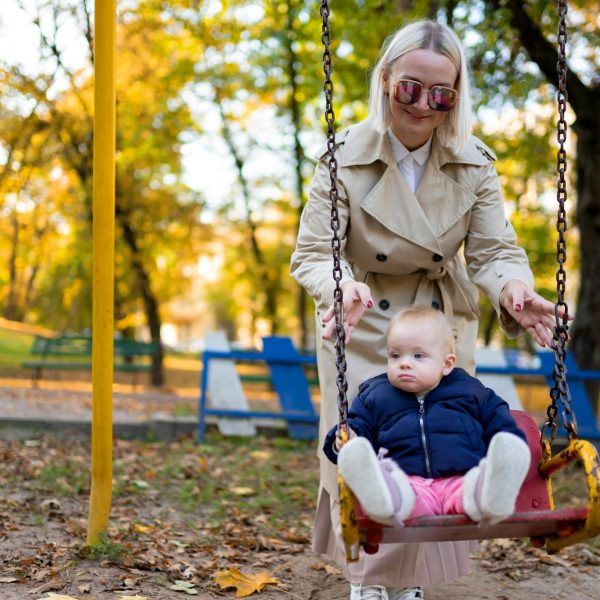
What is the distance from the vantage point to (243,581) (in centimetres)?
354

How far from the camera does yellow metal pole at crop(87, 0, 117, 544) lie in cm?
360

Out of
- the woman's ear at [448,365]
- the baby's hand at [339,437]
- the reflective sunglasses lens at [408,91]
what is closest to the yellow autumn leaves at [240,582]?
the baby's hand at [339,437]

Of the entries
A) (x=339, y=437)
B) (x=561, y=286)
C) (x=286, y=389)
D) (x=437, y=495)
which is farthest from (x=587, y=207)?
(x=339, y=437)

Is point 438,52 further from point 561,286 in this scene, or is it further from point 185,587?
point 185,587

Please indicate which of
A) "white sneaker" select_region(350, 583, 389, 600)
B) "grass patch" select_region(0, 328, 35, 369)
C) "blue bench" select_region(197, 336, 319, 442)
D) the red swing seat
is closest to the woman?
"white sneaker" select_region(350, 583, 389, 600)

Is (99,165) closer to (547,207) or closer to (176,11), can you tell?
(176,11)

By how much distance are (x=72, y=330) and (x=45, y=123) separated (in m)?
9.20

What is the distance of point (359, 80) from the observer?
38.4 feet

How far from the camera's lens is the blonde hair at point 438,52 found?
276 centimetres

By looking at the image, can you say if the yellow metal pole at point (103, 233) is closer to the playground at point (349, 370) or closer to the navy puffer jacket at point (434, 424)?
the playground at point (349, 370)

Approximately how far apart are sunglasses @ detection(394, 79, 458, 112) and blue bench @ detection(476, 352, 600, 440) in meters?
4.41

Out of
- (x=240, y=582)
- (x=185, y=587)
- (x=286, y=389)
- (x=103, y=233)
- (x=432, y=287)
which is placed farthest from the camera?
(x=286, y=389)

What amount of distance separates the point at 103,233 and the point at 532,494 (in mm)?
2094

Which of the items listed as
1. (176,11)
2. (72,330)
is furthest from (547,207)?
(72,330)
